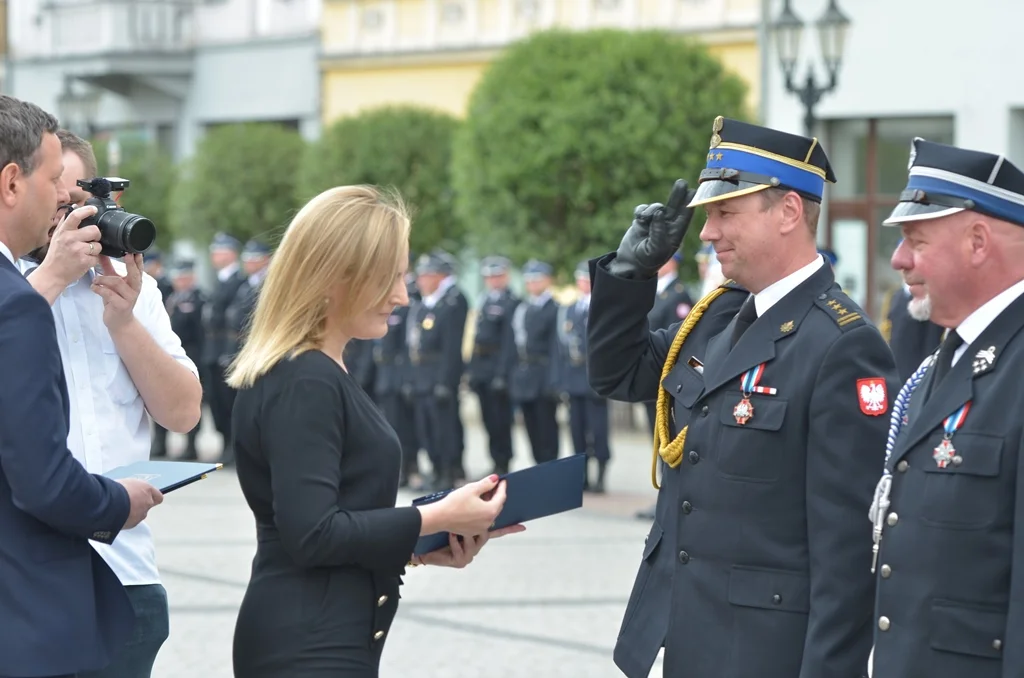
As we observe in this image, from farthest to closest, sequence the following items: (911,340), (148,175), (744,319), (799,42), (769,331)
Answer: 1. (148,175)
2. (799,42)
3. (911,340)
4. (744,319)
5. (769,331)

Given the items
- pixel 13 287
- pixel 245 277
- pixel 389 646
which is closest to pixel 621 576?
pixel 389 646

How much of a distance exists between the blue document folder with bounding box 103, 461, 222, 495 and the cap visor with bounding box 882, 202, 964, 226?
1.54m

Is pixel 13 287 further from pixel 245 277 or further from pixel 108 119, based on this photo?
pixel 108 119

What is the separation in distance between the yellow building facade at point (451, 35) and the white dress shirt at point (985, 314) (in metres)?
17.2

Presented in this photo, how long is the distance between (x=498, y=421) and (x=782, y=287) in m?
11.2

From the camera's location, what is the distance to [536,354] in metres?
14.5

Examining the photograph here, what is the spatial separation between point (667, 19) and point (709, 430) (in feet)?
61.8

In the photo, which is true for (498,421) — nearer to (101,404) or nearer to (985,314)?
(101,404)

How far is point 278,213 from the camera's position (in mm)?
24516

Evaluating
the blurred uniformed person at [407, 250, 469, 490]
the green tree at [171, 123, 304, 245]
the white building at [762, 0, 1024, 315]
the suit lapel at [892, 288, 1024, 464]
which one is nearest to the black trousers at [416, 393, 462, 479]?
the blurred uniformed person at [407, 250, 469, 490]

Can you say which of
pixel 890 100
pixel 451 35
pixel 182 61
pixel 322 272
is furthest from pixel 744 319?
pixel 182 61

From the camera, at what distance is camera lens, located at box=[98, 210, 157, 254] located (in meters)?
3.57

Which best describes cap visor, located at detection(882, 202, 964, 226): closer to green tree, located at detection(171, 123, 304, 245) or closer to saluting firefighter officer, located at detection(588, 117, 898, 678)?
saluting firefighter officer, located at detection(588, 117, 898, 678)

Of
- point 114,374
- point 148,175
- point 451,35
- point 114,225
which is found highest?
point 451,35
